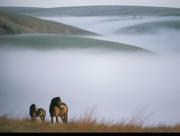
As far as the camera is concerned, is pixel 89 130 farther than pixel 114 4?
No

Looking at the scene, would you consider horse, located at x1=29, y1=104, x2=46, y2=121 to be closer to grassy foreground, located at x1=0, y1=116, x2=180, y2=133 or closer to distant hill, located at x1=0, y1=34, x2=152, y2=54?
grassy foreground, located at x1=0, y1=116, x2=180, y2=133

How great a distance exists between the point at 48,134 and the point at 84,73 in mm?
391

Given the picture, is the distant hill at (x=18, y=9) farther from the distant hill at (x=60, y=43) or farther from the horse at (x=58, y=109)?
the horse at (x=58, y=109)

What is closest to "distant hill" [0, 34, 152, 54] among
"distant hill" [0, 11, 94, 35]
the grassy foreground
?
"distant hill" [0, 11, 94, 35]

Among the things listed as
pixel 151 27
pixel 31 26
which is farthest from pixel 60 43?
pixel 151 27

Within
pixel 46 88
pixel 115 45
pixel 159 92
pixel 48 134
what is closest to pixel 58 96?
pixel 46 88

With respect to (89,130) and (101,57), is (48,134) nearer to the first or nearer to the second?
(89,130)

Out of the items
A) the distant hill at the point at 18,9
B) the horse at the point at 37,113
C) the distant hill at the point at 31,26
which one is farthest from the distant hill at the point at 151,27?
the horse at the point at 37,113

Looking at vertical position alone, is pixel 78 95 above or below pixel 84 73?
below

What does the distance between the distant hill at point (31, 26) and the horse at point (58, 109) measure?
15.7 inches

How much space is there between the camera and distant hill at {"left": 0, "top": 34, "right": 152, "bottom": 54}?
195 cm

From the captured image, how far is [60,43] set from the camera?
6.45ft

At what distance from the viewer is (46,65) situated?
6.38ft

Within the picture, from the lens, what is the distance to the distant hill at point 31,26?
77.4 inches
